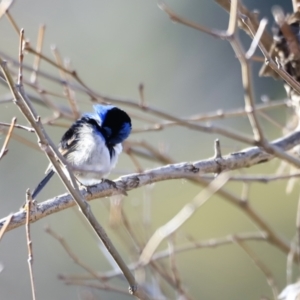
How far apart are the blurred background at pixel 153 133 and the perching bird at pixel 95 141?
3.10 m

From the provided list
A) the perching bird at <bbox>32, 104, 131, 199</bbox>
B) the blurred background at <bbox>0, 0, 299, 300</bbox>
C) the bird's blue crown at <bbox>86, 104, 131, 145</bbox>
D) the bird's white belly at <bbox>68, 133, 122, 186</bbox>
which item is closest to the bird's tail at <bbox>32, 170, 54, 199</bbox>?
the perching bird at <bbox>32, 104, 131, 199</bbox>

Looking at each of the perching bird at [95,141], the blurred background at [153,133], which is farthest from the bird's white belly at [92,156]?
the blurred background at [153,133]

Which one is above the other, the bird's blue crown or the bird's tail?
the bird's blue crown

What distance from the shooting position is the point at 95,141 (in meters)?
2.52

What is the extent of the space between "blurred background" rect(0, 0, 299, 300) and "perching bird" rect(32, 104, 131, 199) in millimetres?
3096

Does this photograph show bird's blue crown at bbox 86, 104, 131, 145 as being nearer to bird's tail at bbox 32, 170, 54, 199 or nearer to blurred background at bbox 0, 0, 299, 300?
bird's tail at bbox 32, 170, 54, 199

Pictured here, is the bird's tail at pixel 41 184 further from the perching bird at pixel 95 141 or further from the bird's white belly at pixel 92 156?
the bird's white belly at pixel 92 156

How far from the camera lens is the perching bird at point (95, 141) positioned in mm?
2473

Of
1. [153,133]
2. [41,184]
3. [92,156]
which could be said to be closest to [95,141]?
[92,156]

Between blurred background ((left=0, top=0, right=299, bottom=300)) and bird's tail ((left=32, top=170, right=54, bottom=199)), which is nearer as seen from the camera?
bird's tail ((left=32, top=170, right=54, bottom=199))

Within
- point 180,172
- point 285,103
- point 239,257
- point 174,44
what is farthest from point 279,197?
point 180,172

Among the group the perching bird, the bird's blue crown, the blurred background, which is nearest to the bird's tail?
the perching bird

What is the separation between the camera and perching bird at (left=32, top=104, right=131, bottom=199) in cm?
247

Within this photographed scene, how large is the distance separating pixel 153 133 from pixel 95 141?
4.32m
